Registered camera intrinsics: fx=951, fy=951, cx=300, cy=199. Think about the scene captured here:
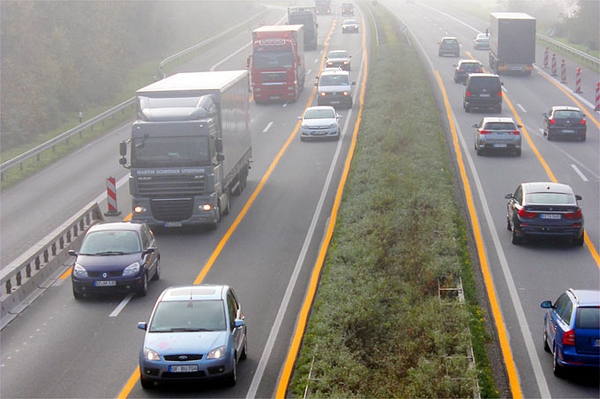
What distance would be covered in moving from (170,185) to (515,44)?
131 ft

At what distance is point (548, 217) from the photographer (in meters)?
23.5

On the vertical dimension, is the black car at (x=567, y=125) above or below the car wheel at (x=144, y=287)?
below

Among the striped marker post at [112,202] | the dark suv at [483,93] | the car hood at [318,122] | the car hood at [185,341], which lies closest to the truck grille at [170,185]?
the striped marker post at [112,202]

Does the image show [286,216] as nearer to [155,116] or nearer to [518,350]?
[155,116]

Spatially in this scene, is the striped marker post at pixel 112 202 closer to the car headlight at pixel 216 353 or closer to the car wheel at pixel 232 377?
the car wheel at pixel 232 377

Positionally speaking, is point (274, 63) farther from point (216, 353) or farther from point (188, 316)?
point (216, 353)

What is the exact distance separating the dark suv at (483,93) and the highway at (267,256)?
0.82 m

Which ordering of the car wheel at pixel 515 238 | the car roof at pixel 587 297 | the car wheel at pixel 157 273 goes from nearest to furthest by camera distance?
the car roof at pixel 587 297 < the car wheel at pixel 157 273 < the car wheel at pixel 515 238

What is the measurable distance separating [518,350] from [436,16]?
334 ft

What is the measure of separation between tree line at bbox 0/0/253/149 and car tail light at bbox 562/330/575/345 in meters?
36.7

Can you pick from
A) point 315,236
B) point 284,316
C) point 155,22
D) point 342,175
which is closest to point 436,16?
point 155,22

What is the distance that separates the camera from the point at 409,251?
20.5 meters

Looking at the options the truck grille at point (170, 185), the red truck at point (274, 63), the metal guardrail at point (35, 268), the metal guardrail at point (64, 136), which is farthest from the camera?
the red truck at point (274, 63)

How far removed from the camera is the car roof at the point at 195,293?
1519 cm
